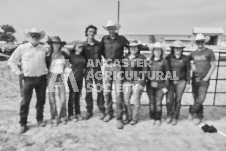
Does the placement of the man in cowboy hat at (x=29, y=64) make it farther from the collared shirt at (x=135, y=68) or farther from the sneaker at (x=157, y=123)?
the sneaker at (x=157, y=123)

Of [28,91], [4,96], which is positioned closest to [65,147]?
[28,91]

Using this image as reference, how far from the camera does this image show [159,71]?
3.80 meters

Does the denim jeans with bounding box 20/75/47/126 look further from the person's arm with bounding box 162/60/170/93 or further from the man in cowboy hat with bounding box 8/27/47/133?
the person's arm with bounding box 162/60/170/93

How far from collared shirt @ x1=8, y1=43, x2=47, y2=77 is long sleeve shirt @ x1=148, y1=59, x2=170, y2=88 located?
2.15 meters

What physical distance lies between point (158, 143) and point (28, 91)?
253 centimetres

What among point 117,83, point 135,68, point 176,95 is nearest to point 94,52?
point 117,83

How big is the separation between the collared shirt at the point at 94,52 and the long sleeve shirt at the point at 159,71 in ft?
3.58

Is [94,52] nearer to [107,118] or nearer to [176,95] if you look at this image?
[107,118]

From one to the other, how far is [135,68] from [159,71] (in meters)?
0.48

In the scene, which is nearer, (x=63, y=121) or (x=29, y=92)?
(x=29, y=92)

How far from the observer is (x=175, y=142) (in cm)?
328

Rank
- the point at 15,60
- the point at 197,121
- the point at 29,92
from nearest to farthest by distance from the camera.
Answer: the point at 15,60 < the point at 29,92 < the point at 197,121

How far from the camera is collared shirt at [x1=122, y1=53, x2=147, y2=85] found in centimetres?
380

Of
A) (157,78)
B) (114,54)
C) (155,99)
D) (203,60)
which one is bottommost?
(155,99)
